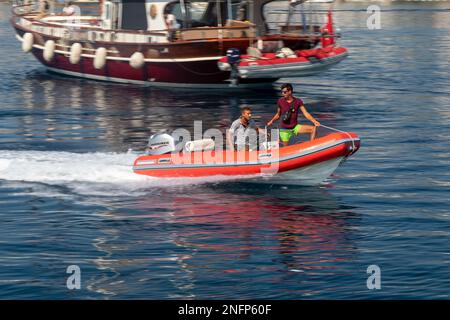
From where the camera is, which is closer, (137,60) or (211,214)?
(211,214)

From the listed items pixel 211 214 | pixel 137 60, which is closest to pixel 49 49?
pixel 137 60

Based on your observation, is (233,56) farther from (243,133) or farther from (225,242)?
(225,242)

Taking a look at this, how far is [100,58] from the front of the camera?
38469mm

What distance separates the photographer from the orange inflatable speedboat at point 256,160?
20281 millimetres

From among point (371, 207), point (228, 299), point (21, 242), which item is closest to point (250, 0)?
point (371, 207)

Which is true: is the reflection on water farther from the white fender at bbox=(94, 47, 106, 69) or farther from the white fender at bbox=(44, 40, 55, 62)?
the white fender at bbox=(44, 40, 55, 62)

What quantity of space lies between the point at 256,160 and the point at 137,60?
17.1 meters

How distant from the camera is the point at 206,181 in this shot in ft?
70.3

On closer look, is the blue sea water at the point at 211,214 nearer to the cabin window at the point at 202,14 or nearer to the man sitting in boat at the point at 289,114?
the man sitting in boat at the point at 289,114

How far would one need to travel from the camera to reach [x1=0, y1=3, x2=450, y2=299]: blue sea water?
1534 centimetres

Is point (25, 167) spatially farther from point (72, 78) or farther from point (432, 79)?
point (432, 79)

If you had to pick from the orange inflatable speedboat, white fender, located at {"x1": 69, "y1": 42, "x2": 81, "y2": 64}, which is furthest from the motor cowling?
the orange inflatable speedboat

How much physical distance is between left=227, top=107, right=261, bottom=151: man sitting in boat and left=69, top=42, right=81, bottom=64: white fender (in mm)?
20111

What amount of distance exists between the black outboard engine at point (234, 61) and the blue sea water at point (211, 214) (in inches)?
44.1
